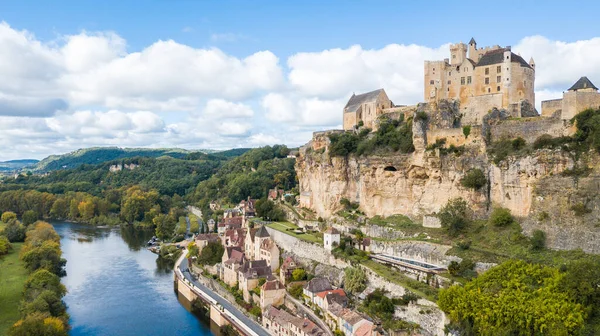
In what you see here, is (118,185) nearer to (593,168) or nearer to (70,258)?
(70,258)

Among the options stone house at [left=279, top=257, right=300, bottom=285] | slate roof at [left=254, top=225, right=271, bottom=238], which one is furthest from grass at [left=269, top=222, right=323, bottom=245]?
stone house at [left=279, top=257, right=300, bottom=285]

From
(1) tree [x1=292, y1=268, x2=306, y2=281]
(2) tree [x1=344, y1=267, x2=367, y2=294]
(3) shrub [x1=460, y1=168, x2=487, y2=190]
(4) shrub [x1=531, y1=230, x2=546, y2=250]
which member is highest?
(3) shrub [x1=460, y1=168, x2=487, y2=190]

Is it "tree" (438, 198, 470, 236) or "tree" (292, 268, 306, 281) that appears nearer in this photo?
"tree" (438, 198, 470, 236)

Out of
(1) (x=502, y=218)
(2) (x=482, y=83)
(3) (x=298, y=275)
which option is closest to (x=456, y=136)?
(2) (x=482, y=83)

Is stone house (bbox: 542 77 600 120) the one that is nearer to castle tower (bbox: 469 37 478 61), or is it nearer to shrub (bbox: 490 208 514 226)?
shrub (bbox: 490 208 514 226)

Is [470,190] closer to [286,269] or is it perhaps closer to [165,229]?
[286,269]
